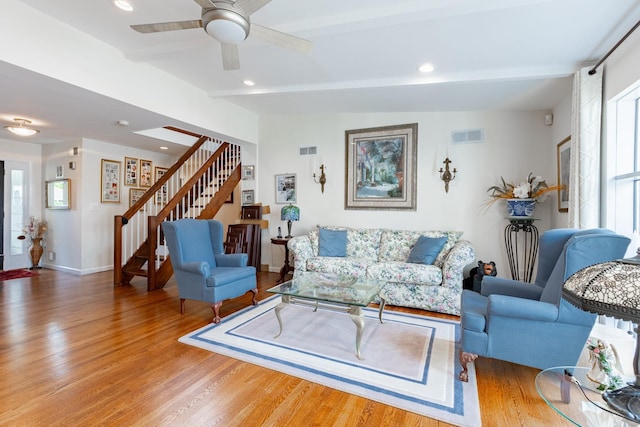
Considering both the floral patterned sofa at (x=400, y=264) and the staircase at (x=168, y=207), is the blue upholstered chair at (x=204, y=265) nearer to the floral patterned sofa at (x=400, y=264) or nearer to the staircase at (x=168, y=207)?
the floral patterned sofa at (x=400, y=264)

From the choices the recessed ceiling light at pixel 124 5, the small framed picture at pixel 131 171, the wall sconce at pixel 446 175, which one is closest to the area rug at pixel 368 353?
the wall sconce at pixel 446 175

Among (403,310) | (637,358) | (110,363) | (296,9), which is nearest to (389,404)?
(637,358)

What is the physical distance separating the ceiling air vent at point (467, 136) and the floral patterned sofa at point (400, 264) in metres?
1.30

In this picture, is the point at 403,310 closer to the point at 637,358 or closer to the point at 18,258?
the point at 637,358

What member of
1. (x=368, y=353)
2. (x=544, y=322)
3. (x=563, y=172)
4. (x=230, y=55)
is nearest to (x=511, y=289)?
(x=544, y=322)

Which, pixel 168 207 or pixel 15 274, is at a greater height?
pixel 168 207

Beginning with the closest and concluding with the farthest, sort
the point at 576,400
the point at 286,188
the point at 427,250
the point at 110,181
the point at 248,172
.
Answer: the point at 576,400, the point at 427,250, the point at 286,188, the point at 248,172, the point at 110,181

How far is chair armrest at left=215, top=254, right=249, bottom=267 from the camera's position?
3734mm

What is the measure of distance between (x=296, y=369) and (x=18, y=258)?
660 centimetres

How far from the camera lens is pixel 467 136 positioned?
4.29 meters

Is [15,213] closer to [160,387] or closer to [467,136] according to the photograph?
[160,387]

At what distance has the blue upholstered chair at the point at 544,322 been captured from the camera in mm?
1806

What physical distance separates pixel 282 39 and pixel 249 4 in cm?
36

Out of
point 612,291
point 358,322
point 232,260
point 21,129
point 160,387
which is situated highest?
point 21,129
